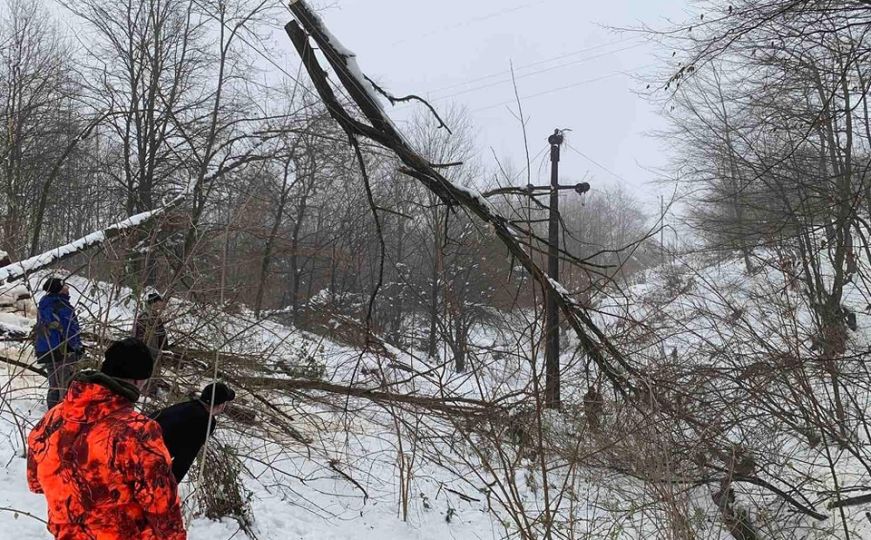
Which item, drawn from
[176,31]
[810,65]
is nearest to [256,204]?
[810,65]

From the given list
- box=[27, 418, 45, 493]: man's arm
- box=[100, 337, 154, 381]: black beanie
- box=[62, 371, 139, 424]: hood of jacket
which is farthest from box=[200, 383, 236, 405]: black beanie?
box=[27, 418, 45, 493]: man's arm

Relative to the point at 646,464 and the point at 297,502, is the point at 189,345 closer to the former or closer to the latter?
the point at 297,502

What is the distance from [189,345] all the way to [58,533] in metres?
3.29

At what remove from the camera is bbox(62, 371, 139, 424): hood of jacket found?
88.5 inches

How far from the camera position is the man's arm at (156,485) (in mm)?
2229

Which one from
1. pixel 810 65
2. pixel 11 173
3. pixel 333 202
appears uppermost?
pixel 333 202

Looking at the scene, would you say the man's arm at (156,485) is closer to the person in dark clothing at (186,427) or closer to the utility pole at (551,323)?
the person in dark clothing at (186,427)

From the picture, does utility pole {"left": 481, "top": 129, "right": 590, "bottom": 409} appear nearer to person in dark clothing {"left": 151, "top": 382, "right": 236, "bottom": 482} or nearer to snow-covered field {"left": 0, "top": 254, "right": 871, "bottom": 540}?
snow-covered field {"left": 0, "top": 254, "right": 871, "bottom": 540}

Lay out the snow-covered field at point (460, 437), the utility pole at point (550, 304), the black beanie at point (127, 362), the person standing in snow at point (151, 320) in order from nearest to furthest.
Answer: the utility pole at point (550, 304) → the black beanie at point (127, 362) → the snow-covered field at point (460, 437) → the person standing in snow at point (151, 320)

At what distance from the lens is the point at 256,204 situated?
250 inches

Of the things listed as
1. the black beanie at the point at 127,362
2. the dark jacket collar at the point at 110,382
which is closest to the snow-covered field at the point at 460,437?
the black beanie at the point at 127,362

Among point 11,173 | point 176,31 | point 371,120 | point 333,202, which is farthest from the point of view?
point 333,202

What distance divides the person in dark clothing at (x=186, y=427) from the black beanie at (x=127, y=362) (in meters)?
0.28

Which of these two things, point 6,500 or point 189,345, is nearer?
point 6,500
